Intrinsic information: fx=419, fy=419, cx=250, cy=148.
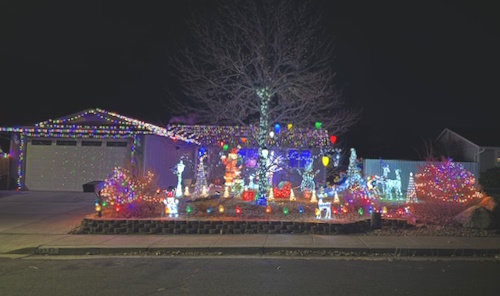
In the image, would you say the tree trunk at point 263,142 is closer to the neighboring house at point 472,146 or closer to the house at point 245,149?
the house at point 245,149

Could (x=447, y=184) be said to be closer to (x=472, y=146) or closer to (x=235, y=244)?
(x=235, y=244)

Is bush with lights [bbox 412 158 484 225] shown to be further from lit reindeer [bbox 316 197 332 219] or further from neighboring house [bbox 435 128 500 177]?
neighboring house [bbox 435 128 500 177]

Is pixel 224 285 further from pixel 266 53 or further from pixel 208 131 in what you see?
pixel 208 131

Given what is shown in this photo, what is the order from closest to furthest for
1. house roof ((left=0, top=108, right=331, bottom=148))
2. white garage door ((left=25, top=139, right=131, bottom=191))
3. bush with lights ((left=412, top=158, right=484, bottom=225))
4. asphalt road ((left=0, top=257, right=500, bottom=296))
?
1. asphalt road ((left=0, top=257, right=500, bottom=296))
2. bush with lights ((left=412, top=158, right=484, bottom=225))
3. house roof ((left=0, top=108, right=331, bottom=148))
4. white garage door ((left=25, top=139, right=131, bottom=191))

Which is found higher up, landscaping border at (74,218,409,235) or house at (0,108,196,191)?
house at (0,108,196,191)

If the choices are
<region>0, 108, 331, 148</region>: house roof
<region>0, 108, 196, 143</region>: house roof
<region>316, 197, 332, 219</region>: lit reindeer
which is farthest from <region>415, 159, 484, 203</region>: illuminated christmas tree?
<region>0, 108, 196, 143</region>: house roof

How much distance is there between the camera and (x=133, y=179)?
12055mm

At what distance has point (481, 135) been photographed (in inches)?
1226

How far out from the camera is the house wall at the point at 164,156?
19281 millimetres

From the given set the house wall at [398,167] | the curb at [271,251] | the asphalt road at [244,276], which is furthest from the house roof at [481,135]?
the asphalt road at [244,276]

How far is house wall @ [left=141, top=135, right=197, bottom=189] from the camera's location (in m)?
19.3

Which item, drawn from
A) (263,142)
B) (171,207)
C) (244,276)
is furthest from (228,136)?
(244,276)

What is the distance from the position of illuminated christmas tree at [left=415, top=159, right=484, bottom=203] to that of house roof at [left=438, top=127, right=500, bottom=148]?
18.3 meters

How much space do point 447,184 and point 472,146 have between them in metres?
20.1
